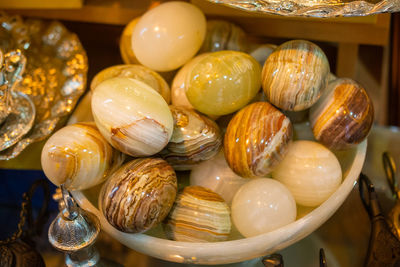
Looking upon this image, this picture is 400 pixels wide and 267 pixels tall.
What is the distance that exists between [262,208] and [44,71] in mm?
373

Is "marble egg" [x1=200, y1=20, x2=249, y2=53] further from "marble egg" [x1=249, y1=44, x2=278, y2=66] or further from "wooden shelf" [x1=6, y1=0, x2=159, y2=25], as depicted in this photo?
"wooden shelf" [x1=6, y1=0, x2=159, y2=25]

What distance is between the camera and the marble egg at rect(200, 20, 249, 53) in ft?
1.88

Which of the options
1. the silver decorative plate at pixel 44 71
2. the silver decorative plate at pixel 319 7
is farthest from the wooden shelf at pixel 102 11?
the silver decorative plate at pixel 319 7

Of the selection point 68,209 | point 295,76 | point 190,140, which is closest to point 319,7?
point 295,76

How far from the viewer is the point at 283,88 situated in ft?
1.43

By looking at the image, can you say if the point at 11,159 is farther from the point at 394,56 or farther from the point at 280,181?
the point at 394,56

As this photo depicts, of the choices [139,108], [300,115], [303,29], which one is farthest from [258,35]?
[139,108]

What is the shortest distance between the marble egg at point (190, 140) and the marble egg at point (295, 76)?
0.07 meters

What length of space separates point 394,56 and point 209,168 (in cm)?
45

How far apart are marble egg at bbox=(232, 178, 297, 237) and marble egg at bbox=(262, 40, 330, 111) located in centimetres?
9

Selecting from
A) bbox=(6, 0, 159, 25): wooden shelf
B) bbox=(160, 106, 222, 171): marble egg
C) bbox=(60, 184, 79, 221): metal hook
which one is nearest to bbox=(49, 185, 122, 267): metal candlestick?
bbox=(60, 184, 79, 221): metal hook

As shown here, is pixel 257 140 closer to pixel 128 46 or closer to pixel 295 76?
pixel 295 76

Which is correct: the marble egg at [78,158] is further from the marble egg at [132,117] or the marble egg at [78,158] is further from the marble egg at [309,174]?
the marble egg at [309,174]

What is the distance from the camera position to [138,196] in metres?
0.39
